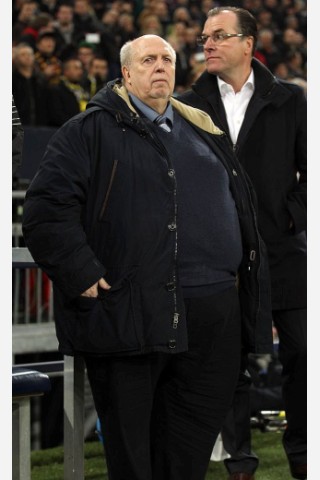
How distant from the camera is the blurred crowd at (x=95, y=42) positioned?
11.1 metres

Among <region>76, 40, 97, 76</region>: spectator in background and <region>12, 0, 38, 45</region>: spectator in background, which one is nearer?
<region>76, 40, 97, 76</region>: spectator in background

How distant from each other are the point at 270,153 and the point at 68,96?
6315 millimetres

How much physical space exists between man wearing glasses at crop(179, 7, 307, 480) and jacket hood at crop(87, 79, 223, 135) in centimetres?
84

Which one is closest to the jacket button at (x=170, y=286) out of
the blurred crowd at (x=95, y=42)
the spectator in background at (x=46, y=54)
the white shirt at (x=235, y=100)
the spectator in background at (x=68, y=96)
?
the white shirt at (x=235, y=100)

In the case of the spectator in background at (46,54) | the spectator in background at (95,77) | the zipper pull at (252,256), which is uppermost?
the spectator in background at (46,54)

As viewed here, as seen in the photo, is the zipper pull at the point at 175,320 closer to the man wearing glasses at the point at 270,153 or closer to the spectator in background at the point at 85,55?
the man wearing glasses at the point at 270,153

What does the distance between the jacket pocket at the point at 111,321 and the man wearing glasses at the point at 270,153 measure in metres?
1.47

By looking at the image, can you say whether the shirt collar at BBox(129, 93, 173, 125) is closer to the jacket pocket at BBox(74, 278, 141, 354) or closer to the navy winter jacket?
the navy winter jacket

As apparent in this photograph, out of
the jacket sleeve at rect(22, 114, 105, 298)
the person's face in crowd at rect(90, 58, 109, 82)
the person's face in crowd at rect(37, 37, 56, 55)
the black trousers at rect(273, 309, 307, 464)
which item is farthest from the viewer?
the person's face in crowd at rect(37, 37, 56, 55)

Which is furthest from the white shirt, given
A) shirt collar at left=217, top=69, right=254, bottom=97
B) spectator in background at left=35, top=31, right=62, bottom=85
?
spectator in background at left=35, top=31, right=62, bottom=85

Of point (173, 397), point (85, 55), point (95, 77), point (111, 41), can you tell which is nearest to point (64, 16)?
point (111, 41)

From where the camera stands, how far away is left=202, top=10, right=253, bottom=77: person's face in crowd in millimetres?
5004

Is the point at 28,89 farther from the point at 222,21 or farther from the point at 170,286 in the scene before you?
the point at 170,286

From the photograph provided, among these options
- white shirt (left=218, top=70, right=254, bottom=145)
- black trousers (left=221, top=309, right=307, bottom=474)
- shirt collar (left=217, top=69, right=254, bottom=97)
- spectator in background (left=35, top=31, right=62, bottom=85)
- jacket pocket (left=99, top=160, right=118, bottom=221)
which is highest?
spectator in background (left=35, top=31, right=62, bottom=85)
